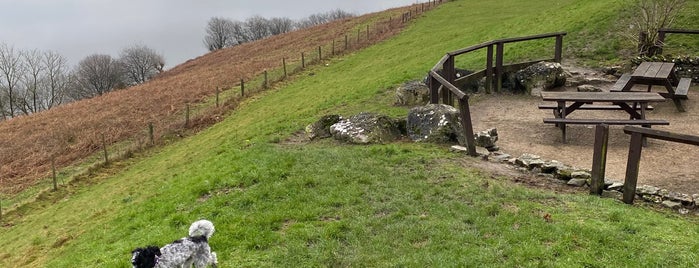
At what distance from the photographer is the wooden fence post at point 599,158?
7.62 meters

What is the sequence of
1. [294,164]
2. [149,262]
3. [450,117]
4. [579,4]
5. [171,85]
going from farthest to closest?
1. [171,85]
2. [579,4]
3. [450,117]
4. [294,164]
5. [149,262]

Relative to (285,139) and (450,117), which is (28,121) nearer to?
(285,139)

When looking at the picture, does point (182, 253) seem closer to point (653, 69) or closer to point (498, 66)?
point (498, 66)

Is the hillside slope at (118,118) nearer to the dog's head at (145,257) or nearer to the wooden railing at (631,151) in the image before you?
the dog's head at (145,257)

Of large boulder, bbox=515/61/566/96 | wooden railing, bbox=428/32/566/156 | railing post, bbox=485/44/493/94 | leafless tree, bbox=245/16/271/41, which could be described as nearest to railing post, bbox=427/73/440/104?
wooden railing, bbox=428/32/566/156

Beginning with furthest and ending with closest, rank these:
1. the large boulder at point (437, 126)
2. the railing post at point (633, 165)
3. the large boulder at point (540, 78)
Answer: the large boulder at point (540, 78) < the large boulder at point (437, 126) < the railing post at point (633, 165)

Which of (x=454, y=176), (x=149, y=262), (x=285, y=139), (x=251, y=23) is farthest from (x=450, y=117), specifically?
(x=251, y=23)

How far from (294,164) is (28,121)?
1060 inches

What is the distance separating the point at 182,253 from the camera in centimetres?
566

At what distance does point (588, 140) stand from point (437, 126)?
11.5 ft

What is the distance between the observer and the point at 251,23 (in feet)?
379

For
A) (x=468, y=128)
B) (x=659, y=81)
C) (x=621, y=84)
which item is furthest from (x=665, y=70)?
(x=468, y=128)

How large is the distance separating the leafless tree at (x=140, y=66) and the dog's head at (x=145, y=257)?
81185mm

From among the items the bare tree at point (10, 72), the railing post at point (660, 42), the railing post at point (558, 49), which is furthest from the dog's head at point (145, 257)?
the bare tree at point (10, 72)
